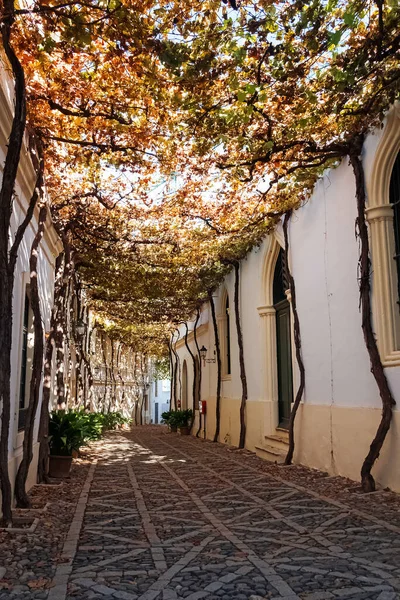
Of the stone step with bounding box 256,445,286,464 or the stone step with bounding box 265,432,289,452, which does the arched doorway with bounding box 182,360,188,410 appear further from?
the stone step with bounding box 265,432,289,452

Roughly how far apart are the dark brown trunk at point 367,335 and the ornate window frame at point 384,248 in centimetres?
7

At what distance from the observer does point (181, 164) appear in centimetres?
751

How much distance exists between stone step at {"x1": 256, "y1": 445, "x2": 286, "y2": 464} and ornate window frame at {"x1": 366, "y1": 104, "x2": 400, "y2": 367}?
3.54 metres

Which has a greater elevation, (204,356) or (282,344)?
(204,356)

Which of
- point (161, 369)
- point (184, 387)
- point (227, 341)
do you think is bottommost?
point (184, 387)

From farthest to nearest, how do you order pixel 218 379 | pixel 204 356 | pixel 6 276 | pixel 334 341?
pixel 204 356
pixel 218 379
pixel 334 341
pixel 6 276

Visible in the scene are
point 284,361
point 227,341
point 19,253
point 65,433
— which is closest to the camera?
point 19,253

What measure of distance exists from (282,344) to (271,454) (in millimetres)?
2076

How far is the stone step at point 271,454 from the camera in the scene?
910 centimetres

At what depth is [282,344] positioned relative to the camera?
10398 mm

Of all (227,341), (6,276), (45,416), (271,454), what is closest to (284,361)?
(271,454)

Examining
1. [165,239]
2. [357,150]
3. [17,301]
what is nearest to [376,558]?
[17,301]

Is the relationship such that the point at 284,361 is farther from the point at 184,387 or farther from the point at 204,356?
the point at 184,387

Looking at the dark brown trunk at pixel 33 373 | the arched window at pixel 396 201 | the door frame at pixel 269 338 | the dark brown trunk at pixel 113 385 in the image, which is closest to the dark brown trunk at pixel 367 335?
the arched window at pixel 396 201
